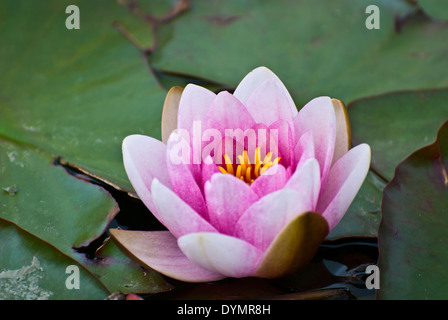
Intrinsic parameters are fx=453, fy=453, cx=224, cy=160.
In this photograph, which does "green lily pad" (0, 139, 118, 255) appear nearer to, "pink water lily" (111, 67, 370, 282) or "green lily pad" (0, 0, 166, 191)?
"green lily pad" (0, 0, 166, 191)

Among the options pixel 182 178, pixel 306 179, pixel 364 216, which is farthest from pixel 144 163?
pixel 364 216

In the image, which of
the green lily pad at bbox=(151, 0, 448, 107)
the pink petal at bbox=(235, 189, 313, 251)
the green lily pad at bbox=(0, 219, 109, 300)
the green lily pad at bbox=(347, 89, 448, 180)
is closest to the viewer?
the pink petal at bbox=(235, 189, 313, 251)

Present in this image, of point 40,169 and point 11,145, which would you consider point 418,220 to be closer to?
point 40,169

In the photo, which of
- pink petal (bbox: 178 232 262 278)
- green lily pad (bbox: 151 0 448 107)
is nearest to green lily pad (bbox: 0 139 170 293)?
pink petal (bbox: 178 232 262 278)

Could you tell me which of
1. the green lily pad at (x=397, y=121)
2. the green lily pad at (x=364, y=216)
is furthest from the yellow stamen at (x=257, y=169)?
the green lily pad at (x=397, y=121)

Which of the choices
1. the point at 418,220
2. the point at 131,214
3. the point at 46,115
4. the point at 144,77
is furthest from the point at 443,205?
the point at 46,115

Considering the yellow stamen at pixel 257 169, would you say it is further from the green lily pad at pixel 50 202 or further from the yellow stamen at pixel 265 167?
the green lily pad at pixel 50 202
